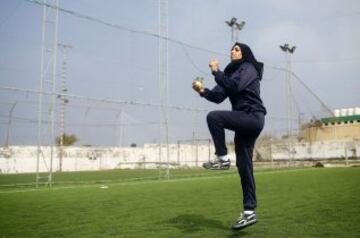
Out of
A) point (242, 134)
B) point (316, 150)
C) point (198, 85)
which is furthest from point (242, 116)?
point (316, 150)

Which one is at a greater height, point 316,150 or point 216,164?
point 316,150

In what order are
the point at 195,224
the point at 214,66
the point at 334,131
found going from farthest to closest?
the point at 334,131 → the point at 195,224 → the point at 214,66

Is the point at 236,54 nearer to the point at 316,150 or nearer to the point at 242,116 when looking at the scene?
the point at 242,116

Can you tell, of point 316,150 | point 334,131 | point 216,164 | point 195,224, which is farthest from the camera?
point 334,131

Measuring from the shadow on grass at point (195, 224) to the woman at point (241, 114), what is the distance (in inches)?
15.0

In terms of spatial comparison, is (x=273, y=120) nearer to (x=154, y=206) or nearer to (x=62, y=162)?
(x=62, y=162)

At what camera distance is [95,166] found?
1683 inches

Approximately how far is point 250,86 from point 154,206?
372 cm

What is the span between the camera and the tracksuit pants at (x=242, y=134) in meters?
4.60

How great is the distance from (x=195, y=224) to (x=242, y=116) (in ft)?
5.19

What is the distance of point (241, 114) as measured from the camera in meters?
4.68

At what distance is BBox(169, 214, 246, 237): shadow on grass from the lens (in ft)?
16.1

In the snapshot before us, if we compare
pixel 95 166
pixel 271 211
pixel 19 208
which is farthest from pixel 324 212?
pixel 95 166

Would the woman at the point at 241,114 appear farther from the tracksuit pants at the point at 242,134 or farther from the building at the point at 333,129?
the building at the point at 333,129
